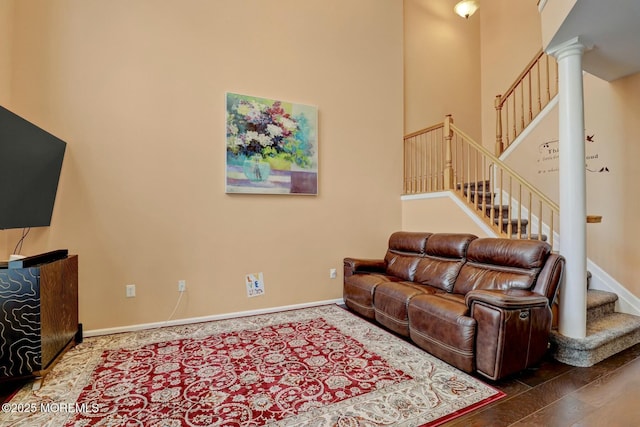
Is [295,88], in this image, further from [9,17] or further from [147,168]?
[9,17]

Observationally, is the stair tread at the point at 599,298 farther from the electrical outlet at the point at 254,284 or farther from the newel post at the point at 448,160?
the electrical outlet at the point at 254,284

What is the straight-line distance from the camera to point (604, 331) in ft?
8.82

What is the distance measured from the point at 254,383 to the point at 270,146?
2.62 metres

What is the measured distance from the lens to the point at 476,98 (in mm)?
6152

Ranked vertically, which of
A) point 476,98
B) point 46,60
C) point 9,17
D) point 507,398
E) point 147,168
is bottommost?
point 507,398

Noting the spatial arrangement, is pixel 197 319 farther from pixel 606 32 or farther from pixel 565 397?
pixel 606 32

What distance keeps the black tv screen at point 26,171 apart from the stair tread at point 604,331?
4.32m

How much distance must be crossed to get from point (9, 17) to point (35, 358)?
2967mm

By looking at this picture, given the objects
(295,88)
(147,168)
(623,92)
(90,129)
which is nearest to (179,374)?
(147,168)

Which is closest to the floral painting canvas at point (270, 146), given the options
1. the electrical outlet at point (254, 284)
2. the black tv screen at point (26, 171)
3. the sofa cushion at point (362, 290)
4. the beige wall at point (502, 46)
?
the electrical outlet at point (254, 284)

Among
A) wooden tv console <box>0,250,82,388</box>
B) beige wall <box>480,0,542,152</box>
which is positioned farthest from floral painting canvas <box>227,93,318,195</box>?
beige wall <box>480,0,542,152</box>

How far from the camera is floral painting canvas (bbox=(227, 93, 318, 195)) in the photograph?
12.0 feet

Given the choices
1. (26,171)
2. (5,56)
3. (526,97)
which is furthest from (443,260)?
(5,56)

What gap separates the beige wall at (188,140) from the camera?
3041mm
